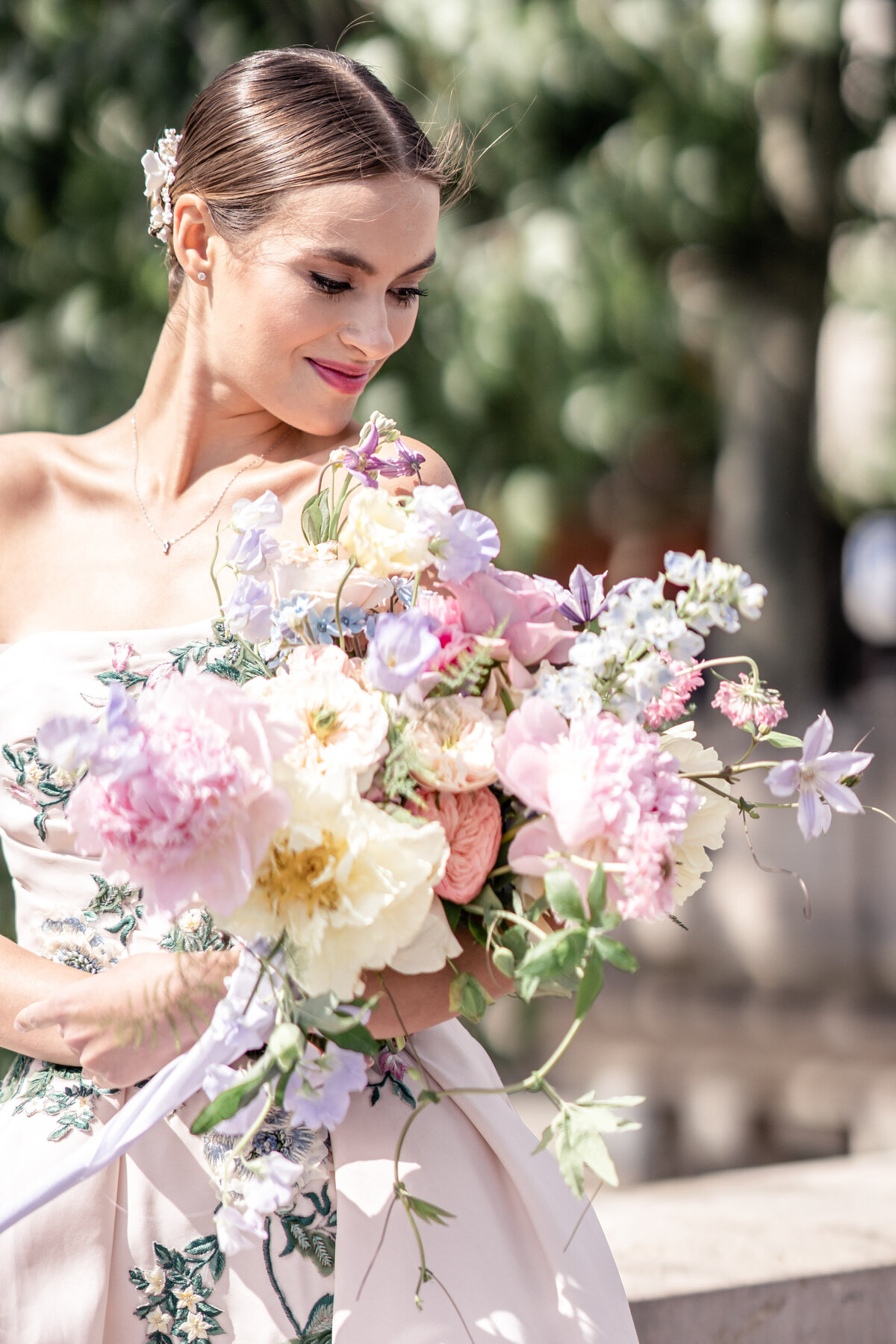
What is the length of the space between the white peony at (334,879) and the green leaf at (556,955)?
99 millimetres

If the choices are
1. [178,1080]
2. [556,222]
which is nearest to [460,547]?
[178,1080]

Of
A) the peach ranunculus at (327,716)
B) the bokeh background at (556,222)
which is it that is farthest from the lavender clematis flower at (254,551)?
the bokeh background at (556,222)

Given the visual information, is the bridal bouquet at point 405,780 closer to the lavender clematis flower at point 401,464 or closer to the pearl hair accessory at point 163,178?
the lavender clematis flower at point 401,464

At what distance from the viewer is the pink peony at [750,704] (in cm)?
124

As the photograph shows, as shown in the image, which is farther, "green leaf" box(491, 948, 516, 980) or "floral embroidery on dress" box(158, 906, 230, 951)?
"floral embroidery on dress" box(158, 906, 230, 951)

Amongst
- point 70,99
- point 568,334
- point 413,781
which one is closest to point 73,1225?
point 413,781

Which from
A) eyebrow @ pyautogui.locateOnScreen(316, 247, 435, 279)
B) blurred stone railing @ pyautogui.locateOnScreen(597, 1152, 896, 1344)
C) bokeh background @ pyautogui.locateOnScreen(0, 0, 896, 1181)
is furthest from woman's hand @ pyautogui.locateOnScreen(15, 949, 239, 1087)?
bokeh background @ pyautogui.locateOnScreen(0, 0, 896, 1181)

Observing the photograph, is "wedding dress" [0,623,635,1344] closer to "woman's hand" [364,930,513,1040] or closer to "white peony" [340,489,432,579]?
"woman's hand" [364,930,513,1040]

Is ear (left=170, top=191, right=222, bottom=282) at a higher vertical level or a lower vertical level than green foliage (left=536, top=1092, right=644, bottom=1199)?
higher

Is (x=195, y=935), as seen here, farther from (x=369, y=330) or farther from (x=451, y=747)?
(x=369, y=330)

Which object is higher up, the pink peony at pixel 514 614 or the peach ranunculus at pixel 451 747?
the pink peony at pixel 514 614

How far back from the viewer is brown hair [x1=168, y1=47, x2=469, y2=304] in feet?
4.70

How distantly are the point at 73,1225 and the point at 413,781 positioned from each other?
0.58 metres

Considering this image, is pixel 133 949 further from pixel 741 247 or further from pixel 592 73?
pixel 741 247
